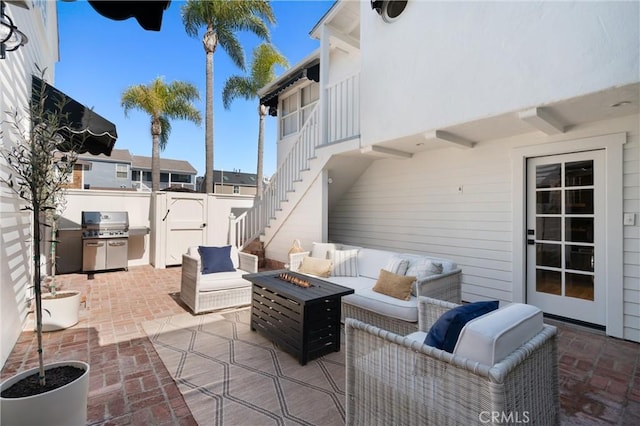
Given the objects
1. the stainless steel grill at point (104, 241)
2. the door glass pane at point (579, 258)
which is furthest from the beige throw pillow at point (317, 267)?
the stainless steel grill at point (104, 241)

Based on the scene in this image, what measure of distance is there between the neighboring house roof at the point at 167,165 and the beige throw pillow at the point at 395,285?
22.7 m

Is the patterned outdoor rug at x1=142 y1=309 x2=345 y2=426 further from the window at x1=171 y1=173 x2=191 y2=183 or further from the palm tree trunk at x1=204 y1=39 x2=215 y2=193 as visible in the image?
the window at x1=171 y1=173 x2=191 y2=183

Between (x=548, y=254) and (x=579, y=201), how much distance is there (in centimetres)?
79

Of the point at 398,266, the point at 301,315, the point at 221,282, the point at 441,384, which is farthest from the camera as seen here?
the point at 221,282

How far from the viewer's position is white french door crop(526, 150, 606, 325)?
3.65 m

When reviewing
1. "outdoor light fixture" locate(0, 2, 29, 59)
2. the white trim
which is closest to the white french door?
the white trim

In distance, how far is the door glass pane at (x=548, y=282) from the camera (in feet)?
13.2

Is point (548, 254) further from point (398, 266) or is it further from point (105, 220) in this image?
point (105, 220)

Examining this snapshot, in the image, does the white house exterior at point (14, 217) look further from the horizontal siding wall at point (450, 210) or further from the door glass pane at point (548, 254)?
the door glass pane at point (548, 254)

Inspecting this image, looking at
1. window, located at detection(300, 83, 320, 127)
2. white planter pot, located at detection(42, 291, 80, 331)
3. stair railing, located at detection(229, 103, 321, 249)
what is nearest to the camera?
white planter pot, located at detection(42, 291, 80, 331)

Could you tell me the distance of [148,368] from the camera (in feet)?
8.99

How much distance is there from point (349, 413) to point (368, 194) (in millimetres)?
5119

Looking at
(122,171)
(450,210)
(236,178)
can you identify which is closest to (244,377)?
(450,210)

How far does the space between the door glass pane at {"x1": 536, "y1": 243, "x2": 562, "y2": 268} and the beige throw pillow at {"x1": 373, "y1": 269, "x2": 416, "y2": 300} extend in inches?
84.3
